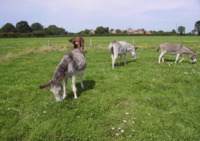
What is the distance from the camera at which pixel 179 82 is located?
30.1 feet

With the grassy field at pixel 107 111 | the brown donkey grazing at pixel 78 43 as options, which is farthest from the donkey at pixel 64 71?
the brown donkey grazing at pixel 78 43

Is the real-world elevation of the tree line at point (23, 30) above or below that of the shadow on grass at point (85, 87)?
above

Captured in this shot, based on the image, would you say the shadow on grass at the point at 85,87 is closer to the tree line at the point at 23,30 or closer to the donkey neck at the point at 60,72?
the donkey neck at the point at 60,72

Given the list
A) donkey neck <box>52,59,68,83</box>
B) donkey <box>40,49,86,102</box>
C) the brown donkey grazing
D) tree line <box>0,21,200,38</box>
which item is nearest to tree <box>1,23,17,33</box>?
tree line <box>0,21,200,38</box>

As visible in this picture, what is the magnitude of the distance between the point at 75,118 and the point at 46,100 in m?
2.08

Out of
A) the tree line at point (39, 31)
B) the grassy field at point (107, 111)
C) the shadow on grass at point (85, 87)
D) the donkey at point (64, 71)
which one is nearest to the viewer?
the grassy field at point (107, 111)

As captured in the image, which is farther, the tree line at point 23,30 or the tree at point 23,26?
the tree at point 23,26

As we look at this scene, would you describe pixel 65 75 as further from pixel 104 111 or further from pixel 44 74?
pixel 44 74

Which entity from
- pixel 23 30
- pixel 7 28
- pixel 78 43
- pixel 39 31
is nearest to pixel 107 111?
pixel 78 43

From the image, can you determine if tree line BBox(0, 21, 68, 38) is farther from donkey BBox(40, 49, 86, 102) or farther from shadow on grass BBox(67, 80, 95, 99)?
donkey BBox(40, 49, 86, 102)

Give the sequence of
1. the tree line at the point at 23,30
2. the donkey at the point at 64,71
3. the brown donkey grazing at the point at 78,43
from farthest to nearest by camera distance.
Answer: the tree line at the point at 23,30
the brown donkey grazing at the point at 78,43
the donkey at the point at 64,71

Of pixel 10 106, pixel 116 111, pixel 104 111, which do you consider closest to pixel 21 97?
pixel 10 106

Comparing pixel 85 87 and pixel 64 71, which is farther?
pixel 85 87

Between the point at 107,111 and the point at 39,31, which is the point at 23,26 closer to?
the point at 39,31
